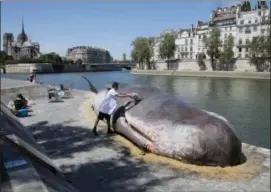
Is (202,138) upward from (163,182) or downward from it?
upward

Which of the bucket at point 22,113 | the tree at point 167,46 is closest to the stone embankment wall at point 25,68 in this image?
the tree at point 167,46

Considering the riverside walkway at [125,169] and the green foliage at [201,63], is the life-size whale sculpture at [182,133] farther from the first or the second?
the green foliage at [201,63]

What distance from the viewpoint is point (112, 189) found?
5.92 m

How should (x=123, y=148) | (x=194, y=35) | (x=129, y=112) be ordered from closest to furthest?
1. (x=123, y=148)
2. (x=129, y=112)
3. (x=194, y=35)

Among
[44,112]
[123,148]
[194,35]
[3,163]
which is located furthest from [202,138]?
[194,35]

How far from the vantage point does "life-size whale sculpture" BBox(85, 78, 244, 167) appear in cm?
741

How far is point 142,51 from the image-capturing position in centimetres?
10956

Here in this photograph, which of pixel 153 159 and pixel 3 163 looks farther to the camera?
pixel 153 159

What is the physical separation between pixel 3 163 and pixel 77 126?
7194mm

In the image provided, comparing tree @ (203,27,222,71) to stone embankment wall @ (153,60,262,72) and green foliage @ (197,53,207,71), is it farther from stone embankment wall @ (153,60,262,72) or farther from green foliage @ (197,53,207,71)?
green foliage @ (197,53,207,71)

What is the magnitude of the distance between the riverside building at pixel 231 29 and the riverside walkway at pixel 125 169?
82330mm

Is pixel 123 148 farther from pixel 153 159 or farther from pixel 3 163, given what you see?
pixel 3 163

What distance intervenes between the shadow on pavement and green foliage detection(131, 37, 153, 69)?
101 m

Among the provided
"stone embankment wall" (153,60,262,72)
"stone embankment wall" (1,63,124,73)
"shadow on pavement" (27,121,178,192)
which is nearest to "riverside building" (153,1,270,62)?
"stone embankment wall" (153,60,262,72)
